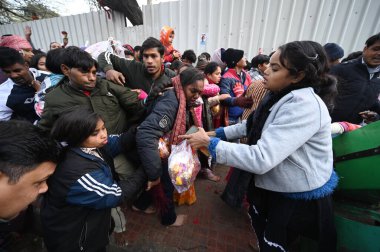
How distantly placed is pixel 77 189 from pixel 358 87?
9.82 feet

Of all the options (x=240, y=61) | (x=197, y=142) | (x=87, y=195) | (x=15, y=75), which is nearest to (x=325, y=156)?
(x=197, y=142)

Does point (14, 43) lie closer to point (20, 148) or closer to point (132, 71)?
point (132, 71)

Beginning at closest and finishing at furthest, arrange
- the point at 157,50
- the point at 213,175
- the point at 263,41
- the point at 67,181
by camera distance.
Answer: the point at 67,181 < the point at 157,50 < the point at 213,175 < the point at 263,41

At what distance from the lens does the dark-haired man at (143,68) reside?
220cm

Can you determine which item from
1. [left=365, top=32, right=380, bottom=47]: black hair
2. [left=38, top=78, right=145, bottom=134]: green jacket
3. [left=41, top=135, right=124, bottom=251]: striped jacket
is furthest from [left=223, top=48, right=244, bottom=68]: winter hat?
[left=41, top=135, right=124, bottom=251]: striped jacket

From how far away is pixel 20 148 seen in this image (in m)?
0.80

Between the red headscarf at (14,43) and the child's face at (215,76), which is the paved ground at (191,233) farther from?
the red headscarf at (14,43)

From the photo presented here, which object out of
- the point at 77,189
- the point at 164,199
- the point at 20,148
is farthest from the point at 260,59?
the point at 20,148

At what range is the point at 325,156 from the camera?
112cm

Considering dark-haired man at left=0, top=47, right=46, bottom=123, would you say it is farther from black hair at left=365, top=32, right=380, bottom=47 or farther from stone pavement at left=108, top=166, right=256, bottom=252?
black hair at left=365, top=32, right=380, bottom=47

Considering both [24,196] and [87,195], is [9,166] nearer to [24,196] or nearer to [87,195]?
[24,196]

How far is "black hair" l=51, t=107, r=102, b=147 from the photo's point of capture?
1.16 meters

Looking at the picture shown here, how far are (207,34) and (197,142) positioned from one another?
3.98 metres

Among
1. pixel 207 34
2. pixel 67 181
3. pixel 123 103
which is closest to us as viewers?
pixel 67 181
